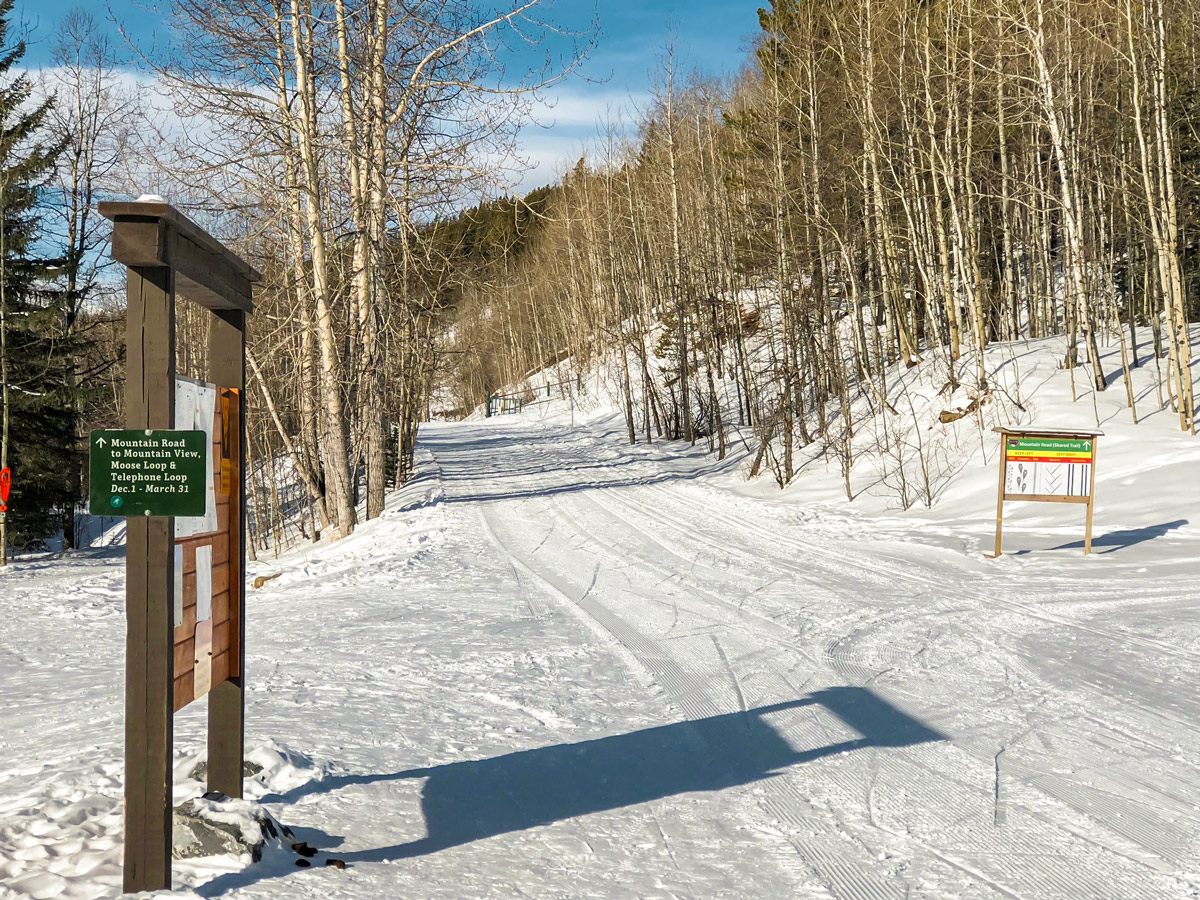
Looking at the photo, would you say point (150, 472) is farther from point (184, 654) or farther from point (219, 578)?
point (219, 578)

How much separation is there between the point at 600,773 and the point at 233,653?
1.88m

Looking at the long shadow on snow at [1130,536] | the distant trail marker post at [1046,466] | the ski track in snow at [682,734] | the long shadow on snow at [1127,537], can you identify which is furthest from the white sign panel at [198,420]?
the long shadow on snow at [1130,536]

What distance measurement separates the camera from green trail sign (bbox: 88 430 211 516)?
3.20m

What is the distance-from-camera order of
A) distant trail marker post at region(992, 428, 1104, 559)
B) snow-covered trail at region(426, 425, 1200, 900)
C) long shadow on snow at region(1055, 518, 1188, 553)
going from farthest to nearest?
long shadow on snow at region(1055, 518, 1188, 553) → distant trail marker post at region(992, 428, 1104, 559) → snow-covered trail at region(426, 425, 1200, 900)

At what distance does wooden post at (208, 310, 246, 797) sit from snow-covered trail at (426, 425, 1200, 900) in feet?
7.73

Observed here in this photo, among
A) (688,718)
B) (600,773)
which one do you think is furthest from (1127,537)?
(600,773)

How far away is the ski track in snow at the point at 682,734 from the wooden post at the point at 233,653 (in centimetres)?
28

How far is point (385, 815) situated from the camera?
13.8 feet

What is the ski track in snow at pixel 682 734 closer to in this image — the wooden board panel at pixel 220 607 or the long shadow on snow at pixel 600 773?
the long shadow on snow at pixel 600 773

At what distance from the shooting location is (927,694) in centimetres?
605

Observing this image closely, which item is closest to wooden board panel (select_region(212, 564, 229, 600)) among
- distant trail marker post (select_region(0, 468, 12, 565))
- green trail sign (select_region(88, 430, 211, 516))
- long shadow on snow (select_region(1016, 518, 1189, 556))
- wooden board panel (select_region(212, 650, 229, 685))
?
wooden board panel (select_region(212, 650, 229, 685))

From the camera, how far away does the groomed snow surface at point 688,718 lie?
3729mm

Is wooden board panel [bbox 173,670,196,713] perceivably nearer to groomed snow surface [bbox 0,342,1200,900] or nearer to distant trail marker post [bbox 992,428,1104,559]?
groomed snow surface [bbox 0,342,1200,900]

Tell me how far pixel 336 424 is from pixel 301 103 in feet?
15.2
